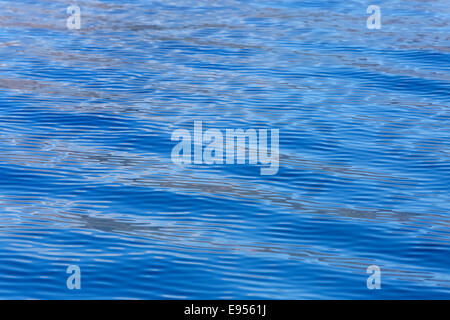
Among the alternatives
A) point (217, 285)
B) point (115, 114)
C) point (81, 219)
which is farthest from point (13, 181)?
point (217, 285)

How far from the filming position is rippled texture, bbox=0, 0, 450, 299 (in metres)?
7.25

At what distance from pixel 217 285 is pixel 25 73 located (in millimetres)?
7911

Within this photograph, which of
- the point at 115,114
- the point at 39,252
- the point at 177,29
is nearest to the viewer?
the point at 39,252

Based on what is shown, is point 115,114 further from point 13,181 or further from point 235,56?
point 235,56

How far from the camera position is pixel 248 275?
7.16 m

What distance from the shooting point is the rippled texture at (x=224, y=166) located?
7254 mm

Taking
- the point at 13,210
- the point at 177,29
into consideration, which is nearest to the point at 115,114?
the point at 13,210

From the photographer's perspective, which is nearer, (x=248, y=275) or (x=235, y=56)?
(x=248, y=275)

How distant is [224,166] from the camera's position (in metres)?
9.75
